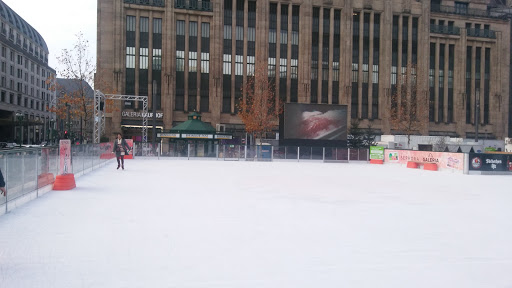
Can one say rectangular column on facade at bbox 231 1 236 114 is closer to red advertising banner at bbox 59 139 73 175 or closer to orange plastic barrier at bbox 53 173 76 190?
red advertising banner at bbox 59 139 73 175

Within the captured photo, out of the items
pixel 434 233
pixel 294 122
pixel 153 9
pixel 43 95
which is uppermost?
pixel 153 9

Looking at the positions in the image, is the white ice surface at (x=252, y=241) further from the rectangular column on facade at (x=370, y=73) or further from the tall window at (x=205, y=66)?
the rectangular column on facade at (x=370, y=73)

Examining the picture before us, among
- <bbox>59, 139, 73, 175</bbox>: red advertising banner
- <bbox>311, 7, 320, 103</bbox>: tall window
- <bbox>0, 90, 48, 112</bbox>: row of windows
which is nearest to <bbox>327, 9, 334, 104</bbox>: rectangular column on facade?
<bbox>311, 7, 320, 103</bbox>: tall window

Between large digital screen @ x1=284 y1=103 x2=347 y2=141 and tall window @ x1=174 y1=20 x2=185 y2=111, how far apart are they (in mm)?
20548

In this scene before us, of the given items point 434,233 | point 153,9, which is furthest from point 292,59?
point 434,233

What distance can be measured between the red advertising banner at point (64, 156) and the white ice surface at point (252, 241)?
227cm

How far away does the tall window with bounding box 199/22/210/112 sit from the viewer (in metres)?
55.6

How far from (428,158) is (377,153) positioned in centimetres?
733

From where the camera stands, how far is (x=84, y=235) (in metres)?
7.52

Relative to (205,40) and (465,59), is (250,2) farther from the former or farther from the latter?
(465,59)

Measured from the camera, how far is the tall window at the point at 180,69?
54.8 meters

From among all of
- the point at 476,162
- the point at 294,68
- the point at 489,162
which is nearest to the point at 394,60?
the point at 294,68

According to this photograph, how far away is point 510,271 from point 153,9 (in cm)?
5504

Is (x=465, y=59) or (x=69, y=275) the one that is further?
(x=465, y=59)
